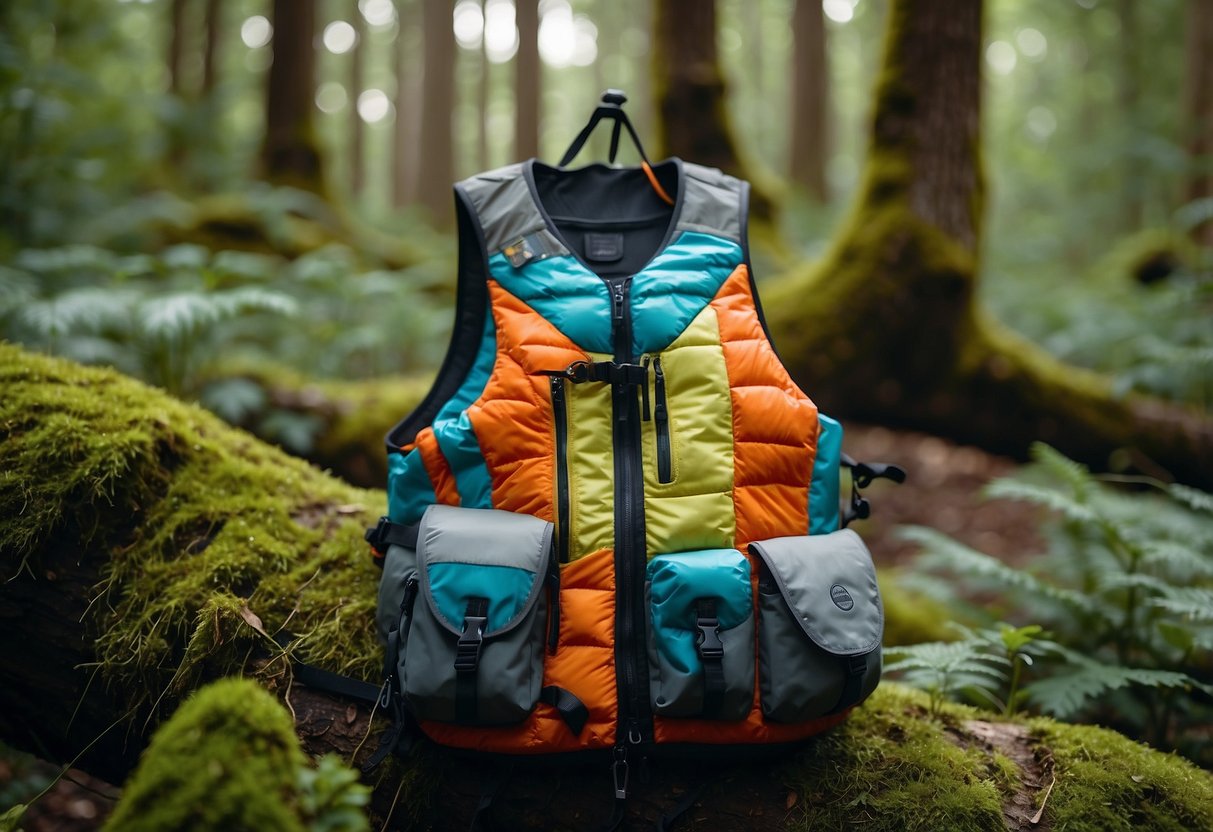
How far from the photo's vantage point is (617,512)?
2.29 meters

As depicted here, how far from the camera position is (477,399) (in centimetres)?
244

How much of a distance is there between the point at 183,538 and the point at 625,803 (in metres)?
1.82

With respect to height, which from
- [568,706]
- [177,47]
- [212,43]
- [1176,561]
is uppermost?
[177,47]

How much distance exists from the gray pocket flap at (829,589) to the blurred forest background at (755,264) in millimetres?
677

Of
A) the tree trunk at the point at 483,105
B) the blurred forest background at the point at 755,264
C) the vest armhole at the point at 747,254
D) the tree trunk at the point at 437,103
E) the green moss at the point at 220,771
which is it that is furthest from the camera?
the tree trunk at the point at 483,105

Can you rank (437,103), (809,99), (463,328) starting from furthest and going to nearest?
(437,103) < (809,99) < (463,328)

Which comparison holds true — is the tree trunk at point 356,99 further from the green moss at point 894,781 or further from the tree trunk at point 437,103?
the green moss at point 894,781

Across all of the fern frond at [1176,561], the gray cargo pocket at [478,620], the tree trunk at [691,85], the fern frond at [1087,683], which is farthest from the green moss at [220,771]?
the tree trunk at [691,85]

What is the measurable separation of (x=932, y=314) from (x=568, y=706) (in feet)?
14.0

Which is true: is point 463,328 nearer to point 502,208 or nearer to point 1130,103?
point 502,208

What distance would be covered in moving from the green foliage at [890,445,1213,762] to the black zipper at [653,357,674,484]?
3.86 feet

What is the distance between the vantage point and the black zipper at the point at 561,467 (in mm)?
2281

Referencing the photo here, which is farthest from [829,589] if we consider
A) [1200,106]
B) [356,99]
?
[356,99]

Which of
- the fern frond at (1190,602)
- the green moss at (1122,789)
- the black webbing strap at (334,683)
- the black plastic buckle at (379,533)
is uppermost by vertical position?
the black plastic buckle at (379,533)
